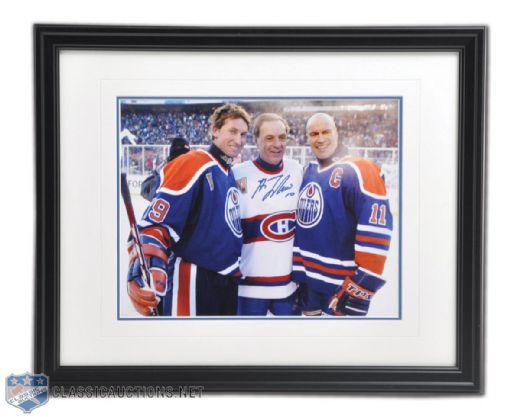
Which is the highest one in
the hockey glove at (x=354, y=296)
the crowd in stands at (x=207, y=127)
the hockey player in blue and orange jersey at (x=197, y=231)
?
the crowd in stands at (x=207, y=127)

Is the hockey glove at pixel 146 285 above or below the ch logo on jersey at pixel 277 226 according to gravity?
below

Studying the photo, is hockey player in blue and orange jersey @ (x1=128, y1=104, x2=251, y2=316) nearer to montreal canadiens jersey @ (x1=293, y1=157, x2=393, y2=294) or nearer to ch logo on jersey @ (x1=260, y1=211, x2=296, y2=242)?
ch logo on jersey @ (x1=260, y1=211, x2=296, y2=242)

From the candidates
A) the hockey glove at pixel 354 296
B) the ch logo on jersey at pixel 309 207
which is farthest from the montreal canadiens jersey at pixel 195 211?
the hockey glove at pixel 354 296

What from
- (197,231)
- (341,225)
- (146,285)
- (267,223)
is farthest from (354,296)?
(146,285)

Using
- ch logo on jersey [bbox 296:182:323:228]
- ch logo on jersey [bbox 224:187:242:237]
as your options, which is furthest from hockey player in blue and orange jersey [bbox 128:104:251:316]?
ch logo on jersey [bbox 296:182:323:228]

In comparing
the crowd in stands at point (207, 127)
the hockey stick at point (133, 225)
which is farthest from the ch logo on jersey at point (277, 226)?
the hockey stick at point (133, 225)

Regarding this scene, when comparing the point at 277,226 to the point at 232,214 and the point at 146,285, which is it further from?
the point at 146,285

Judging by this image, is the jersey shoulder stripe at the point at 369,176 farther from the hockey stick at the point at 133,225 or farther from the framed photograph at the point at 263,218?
the hockey stick at the point at 133,225
